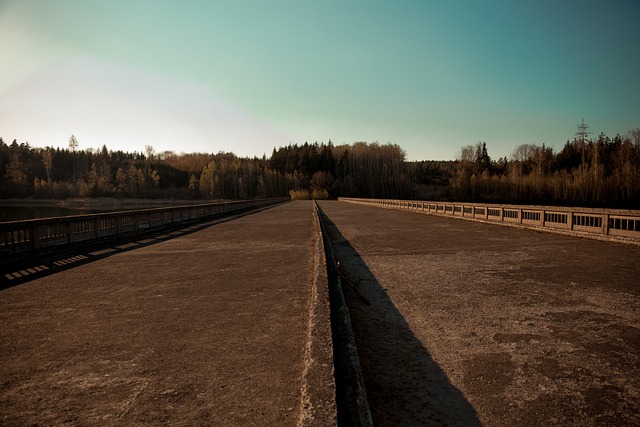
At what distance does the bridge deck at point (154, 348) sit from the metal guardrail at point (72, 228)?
3054mm

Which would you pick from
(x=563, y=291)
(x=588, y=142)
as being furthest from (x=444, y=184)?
(x=563, y=291)

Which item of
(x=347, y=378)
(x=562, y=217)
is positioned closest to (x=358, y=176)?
(x=562, y=217)

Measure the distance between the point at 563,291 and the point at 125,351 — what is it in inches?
279

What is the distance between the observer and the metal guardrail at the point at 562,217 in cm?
1294

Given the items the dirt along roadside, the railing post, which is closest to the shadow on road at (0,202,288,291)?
the railing post

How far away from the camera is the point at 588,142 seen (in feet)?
336

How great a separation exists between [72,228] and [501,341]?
13.2 metres

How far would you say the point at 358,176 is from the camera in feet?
468

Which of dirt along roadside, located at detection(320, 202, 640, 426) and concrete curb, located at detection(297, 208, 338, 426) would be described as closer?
concrete curb, located at detection(297, 208, 338, 426)

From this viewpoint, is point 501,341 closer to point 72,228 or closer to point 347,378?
point 347,378

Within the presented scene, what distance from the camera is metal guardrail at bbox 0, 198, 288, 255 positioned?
→ 9.92 meters

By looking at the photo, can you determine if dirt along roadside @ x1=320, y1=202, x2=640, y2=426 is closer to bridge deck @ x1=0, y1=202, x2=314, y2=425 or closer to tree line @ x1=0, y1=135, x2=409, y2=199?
bridge deck @ x1=0, y1=202, x2=314, y2=425

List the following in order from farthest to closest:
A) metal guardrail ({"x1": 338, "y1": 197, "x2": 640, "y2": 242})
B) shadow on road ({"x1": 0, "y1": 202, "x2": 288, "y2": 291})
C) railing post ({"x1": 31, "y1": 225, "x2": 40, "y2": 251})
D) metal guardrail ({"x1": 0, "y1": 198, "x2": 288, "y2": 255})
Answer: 1. metal guardrail ({"x1": 338, "y1": 197, "x2": 640, "y2": 242})
2. railing post ({"x1": 31, "y1": 225, "x2": 40, "y2": 251})
3. metal guardrail ({"x1": 0, "y1": 198, "x2": 288, "y2": 255})
4. shadow on road ({"x1": 0, "y1": 202, "x2": 288, "y2": 291})

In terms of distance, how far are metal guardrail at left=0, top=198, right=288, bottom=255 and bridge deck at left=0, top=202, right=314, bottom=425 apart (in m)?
Result: 3.05
